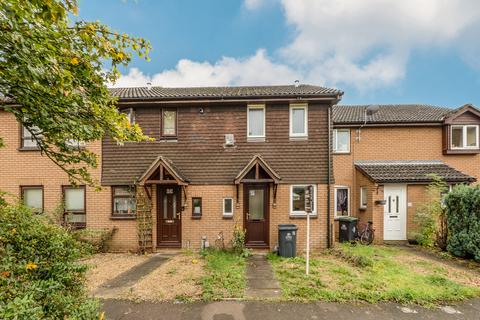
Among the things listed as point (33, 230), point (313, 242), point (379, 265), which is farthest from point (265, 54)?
point (33, 230)

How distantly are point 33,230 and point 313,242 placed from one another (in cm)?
909

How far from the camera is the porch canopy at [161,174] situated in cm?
935

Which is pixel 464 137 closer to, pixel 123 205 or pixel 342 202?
pixel 342 202

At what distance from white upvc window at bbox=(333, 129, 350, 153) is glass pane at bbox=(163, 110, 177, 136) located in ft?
28.5

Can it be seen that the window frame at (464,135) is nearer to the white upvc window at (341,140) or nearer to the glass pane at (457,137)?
the glass pane at (457,137)

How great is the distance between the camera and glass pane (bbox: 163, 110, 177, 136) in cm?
1034

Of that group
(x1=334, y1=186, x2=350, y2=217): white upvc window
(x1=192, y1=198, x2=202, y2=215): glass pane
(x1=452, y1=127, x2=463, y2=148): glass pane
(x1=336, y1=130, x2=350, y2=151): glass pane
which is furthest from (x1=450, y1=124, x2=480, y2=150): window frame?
(x1=192, y1=198, x2=202, y2=215): glass pane

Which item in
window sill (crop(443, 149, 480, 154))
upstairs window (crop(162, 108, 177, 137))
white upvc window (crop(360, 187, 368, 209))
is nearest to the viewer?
upstairs window (crop(162, 108, 177, 137))

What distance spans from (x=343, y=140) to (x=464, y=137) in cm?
639

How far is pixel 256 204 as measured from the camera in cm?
1014

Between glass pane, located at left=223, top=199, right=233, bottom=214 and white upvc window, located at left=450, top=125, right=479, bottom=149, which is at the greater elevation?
white upvc window, located at left=450, top=125, right=479, bottom=149

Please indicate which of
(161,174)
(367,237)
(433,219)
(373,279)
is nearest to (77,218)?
(161,174)

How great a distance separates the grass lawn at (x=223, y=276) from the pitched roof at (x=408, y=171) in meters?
7.64

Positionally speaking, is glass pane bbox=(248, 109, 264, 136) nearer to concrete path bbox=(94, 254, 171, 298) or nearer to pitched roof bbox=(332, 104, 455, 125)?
pitched roof bbox=(332, 104, 455, 125)
